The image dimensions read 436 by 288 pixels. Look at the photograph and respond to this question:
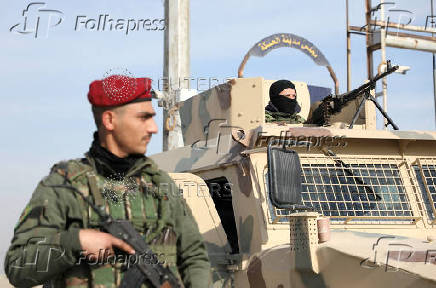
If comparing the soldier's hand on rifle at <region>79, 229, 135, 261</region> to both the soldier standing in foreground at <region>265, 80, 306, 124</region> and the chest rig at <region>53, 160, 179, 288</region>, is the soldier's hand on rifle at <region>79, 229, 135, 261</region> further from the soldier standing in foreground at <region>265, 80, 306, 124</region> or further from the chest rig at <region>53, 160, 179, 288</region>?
A: the soldier standing in foreground at <region>265, 80, 306, 124</region>

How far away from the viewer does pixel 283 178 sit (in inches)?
144

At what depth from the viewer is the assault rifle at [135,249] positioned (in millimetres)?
1959

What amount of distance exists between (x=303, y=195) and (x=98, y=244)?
276 cm

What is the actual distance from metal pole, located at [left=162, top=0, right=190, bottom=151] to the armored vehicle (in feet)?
12.4

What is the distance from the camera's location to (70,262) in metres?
1.91

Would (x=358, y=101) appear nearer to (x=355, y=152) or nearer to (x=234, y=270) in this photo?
(x=355, y=152)

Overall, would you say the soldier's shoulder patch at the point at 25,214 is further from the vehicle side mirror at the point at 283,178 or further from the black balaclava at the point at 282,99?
the black balaclava at the point at 282,99

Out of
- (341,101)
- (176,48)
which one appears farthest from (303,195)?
(176,48)

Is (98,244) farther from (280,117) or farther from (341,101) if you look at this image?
(341,101)

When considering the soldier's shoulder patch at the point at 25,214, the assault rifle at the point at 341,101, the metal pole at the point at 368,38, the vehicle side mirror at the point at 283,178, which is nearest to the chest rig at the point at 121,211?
the soldier's shoulder patch at the point at 25,214

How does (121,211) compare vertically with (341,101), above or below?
below

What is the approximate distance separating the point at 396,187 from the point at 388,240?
1175 mm

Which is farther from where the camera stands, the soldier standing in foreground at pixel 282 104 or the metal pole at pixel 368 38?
the metal pole at pixel 368 38

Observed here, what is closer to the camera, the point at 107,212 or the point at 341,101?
the point at 107,212
